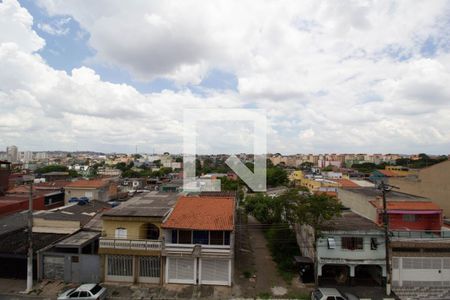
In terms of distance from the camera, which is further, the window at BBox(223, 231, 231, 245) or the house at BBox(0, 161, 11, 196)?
the house at BBox(0, 161, 11, 196)

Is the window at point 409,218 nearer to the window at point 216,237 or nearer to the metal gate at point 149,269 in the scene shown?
the window at point 216,237

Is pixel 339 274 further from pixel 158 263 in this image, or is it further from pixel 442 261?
pixel 158 263

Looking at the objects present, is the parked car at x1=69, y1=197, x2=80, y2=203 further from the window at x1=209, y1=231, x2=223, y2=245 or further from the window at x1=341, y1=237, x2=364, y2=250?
the window at x1=341, y1=237, x2=364, y2=250

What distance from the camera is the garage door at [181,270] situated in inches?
748

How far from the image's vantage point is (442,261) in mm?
19344

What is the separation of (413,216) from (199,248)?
16154 millimetres

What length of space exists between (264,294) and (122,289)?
8.80m

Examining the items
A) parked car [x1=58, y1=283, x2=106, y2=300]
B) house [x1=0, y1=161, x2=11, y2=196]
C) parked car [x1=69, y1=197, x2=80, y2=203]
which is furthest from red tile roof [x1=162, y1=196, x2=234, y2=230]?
house [x1=0, y1=161, x2=11, y2=196]

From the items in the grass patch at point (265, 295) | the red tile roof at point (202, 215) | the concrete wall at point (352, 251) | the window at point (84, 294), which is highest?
the red tile roof at point (202, 215)

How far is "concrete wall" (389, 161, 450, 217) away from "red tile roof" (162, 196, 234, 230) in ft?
64.5

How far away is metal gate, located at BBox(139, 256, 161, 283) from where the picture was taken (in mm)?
18983

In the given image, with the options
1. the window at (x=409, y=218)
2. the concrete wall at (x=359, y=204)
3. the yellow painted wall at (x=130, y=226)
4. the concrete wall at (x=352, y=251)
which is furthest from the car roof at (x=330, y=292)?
the yellow painted wall at (x=130, y=226)

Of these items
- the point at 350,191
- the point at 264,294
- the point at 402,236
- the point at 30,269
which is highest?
the point at 350,191

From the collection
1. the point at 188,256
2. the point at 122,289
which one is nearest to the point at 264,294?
the point at 188,256
